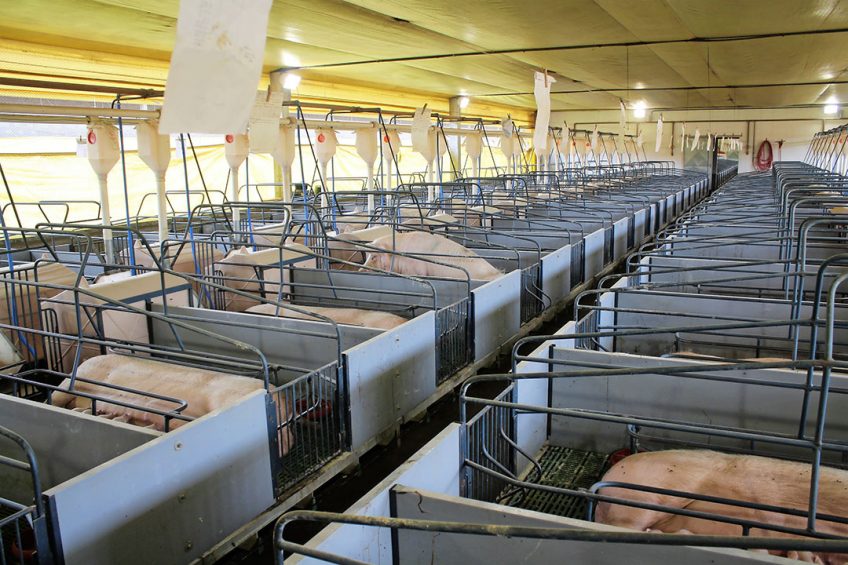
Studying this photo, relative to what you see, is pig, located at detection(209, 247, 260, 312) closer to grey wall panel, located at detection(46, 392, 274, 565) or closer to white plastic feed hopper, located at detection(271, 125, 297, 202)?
white plastic feed hopper, located at detection(271, 125, 297, 202)

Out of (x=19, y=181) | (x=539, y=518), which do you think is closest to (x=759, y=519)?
(x=539, y=518)

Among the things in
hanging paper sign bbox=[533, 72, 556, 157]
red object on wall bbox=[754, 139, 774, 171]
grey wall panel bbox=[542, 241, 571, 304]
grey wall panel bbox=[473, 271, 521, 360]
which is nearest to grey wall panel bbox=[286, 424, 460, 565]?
grey wall panel bbox=[473, 271, 521, 360]

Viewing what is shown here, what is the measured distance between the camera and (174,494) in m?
2.94

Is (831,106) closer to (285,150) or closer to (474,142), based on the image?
(474,142)

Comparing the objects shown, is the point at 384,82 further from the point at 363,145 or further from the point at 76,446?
the point at 76,446

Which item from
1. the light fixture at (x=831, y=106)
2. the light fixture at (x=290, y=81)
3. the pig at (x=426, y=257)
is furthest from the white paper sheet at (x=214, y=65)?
the light fixture at (x=831, y=106)

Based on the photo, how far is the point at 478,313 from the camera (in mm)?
5605

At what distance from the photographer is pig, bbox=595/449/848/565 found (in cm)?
272

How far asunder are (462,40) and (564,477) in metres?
6.89

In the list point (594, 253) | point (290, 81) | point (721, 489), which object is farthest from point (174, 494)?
point (290, 81)

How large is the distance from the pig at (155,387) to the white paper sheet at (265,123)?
240cm

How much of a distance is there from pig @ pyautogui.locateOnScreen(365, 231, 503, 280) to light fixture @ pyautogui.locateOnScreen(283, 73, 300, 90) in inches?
221

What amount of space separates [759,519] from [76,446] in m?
3.13

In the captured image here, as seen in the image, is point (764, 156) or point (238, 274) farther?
point (764, 156)
